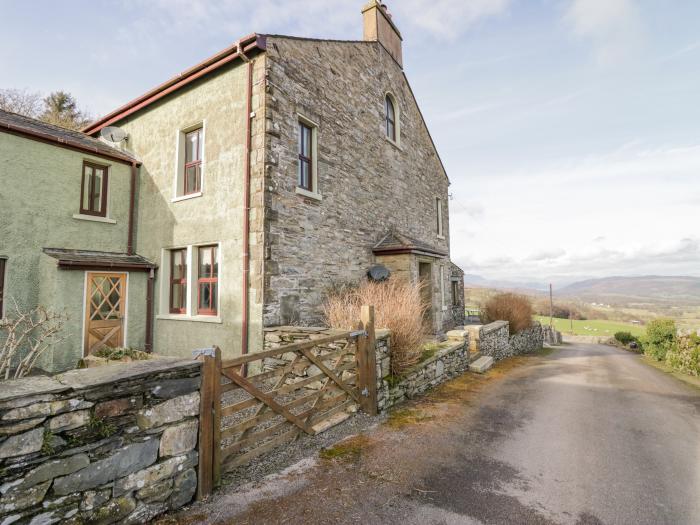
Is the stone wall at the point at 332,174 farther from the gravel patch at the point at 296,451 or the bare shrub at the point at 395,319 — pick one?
the gravel patch at the point at 296,451

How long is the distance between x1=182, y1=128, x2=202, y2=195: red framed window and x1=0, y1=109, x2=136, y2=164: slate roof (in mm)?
2270

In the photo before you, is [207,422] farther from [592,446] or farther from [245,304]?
[592,446]

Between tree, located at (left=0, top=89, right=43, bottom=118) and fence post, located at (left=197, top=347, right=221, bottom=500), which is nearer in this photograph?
fence post, located at (left=197, top=347, right=221, bottom=500)

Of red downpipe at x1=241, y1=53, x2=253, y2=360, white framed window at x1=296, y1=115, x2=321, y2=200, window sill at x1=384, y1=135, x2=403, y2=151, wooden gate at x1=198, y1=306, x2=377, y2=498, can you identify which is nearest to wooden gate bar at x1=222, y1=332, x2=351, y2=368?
wooden gate at x1=198, y1=306, x2=377, y2=498

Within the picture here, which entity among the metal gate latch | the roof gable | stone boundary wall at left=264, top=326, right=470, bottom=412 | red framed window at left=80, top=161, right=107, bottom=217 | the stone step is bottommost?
the stone step

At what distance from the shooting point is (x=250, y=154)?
794cm

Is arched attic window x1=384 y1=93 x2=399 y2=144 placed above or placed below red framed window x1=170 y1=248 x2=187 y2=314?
above

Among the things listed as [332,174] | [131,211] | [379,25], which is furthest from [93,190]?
[379,25]

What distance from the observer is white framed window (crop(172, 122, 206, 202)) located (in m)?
9.31

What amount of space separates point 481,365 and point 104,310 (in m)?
10.7

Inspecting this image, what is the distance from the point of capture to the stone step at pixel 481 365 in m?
9.78

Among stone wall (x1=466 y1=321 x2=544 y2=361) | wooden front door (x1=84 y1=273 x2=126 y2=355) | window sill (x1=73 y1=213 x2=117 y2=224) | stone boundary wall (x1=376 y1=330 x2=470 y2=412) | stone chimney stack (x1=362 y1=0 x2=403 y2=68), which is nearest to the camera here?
stone boundary wall (x1=376 y1=330 x2=470 y2=412)

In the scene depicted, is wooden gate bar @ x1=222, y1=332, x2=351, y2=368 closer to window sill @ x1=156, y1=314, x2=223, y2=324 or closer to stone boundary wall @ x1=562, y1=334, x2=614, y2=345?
window sill @ x1=156, y1=314, x2=223, y2=324

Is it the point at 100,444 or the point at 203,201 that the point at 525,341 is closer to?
the point at 203,201
